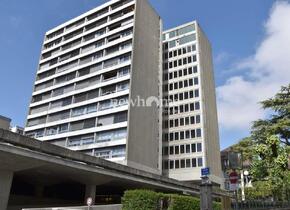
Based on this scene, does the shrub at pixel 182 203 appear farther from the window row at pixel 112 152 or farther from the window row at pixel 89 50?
the window row at pixel 89 50

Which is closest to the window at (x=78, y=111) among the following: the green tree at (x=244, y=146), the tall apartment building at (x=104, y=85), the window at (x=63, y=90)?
Result: the tall apartment building at (x=104, y=85)

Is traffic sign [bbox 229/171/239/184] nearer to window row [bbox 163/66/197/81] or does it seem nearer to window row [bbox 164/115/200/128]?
window row [bbox 164/115/200/128]

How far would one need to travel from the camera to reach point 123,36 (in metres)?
53.2

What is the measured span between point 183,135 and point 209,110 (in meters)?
7.97

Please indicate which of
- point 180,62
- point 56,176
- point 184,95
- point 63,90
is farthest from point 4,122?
point 180,62

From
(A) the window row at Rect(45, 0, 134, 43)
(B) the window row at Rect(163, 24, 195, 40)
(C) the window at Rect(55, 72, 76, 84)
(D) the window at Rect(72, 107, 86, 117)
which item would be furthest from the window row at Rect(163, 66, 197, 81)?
(D) the window at Rect(72, 107, 86, 117)

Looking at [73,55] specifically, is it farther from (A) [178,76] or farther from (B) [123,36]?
(A) [178,76]

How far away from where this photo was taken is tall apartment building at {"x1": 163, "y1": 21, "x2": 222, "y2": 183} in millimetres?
54594

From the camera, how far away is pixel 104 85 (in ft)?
165

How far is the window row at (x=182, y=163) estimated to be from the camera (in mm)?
53219

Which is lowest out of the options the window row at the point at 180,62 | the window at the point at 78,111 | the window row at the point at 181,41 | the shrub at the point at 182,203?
the shrub at the point at 182,203

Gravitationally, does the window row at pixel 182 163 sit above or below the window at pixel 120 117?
below

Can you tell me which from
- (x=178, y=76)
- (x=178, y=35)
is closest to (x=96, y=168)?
(x=178, y=76)

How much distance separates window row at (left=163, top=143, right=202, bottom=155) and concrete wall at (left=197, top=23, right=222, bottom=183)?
5.15 feet
